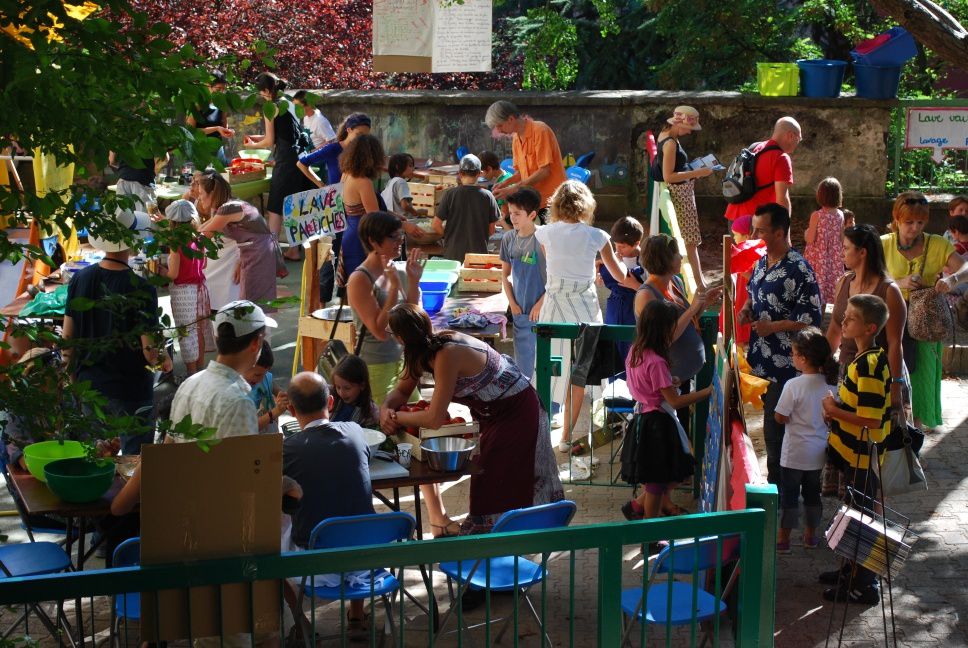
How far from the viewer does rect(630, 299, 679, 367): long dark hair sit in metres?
6.78

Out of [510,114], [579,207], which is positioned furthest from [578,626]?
[510,114]

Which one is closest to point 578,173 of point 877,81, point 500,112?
point 500,112

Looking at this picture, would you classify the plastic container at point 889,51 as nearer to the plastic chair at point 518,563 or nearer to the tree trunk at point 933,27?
the tree trunk at point 933,27

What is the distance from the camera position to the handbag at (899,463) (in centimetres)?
666

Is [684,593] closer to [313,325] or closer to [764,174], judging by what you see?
[313,325]

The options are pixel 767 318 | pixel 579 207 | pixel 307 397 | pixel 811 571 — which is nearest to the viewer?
pixel 307 397

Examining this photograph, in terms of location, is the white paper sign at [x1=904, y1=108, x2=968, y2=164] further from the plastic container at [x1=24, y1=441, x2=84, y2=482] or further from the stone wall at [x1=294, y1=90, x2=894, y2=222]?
the plastic container at [x1=24, y1=441, x2=84, y2=482]

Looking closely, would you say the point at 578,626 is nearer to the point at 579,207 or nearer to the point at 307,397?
the point at 307,397

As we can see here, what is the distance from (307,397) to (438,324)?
2890mm

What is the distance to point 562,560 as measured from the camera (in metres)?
7.11

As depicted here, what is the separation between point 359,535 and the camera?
5371 mm

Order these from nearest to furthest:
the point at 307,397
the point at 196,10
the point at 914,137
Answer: the point at 307,397 → the point at 914,137 → the point at 196,10

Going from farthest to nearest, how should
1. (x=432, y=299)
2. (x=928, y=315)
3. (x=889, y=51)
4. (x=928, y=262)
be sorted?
(x=889, y=51), (x=432, y=299), (x=928, y=262), (x=928, y=315)

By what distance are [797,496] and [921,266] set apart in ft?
8.24
